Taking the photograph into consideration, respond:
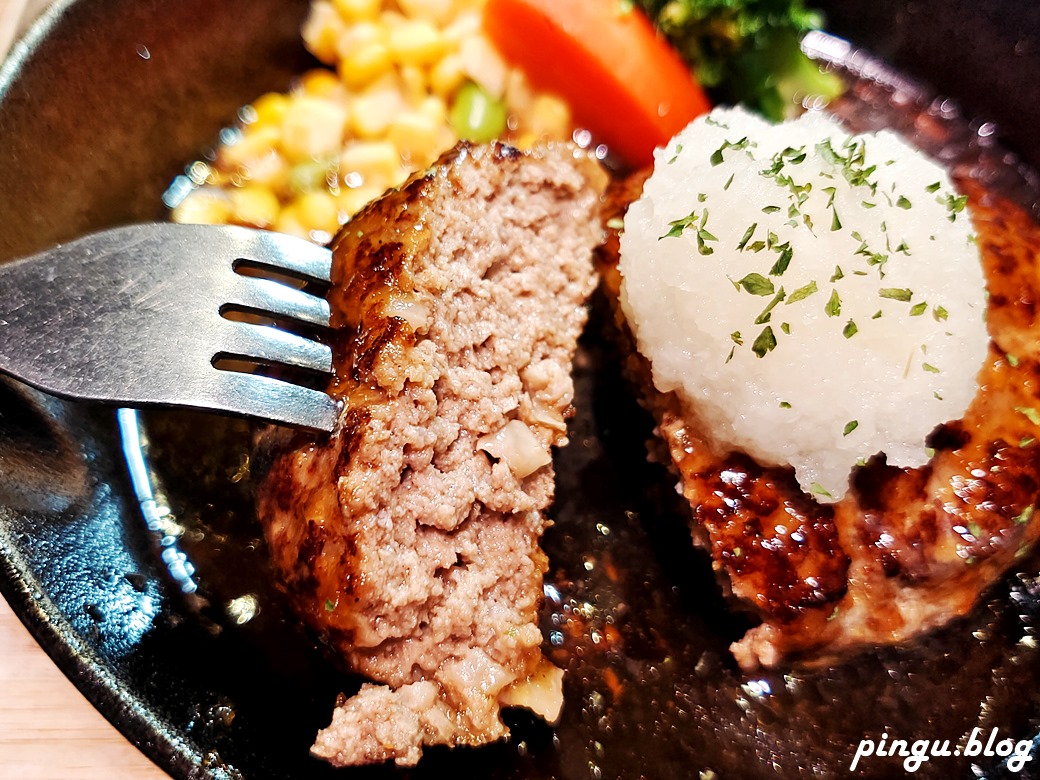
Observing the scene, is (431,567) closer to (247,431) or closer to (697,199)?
(247,431)

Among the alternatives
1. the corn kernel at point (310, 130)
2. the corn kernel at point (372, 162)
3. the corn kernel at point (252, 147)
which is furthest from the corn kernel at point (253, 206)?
the corn kernel at point (372, 162)

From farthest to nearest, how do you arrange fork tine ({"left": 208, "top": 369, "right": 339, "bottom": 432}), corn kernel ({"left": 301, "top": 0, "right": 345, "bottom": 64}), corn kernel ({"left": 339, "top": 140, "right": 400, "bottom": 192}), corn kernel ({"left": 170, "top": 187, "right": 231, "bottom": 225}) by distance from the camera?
corn kernel ({"left": 301, "top": 0, "right": 345, "bottom": 64}), corn kernel ({"left": 339, "top": 140, "right": 400, "bottom": 192}), corn kernel ({"left": 170, "top": 187, "right": 231, "bottom": 225}), fork tine ({"left": 208, "top": 369, "right": 339, "bottom": 432})

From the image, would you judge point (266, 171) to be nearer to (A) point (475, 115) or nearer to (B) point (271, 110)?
(B) point (271, 110)

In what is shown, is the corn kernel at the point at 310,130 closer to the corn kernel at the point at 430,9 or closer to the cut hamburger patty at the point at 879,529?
the corn kernel at the point at 430,9

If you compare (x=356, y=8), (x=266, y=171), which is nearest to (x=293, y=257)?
(x=266, y=171)

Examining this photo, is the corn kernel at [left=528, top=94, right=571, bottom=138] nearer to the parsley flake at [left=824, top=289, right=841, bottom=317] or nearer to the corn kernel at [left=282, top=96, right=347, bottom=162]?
the corn kernel at [left=282, top=96, right=347, bottom=162]

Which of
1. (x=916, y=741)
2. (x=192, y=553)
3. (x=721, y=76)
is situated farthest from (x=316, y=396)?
(x=721, y=76)

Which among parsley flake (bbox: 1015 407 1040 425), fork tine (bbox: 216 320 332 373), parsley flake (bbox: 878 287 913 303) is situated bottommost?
fork tine (bbox: 216 320 332 373)

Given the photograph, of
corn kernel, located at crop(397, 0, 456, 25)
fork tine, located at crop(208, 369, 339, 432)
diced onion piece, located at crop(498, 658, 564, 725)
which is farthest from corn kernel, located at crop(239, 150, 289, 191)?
diced onion piece, located at crop(498, 658, 564, 725)
